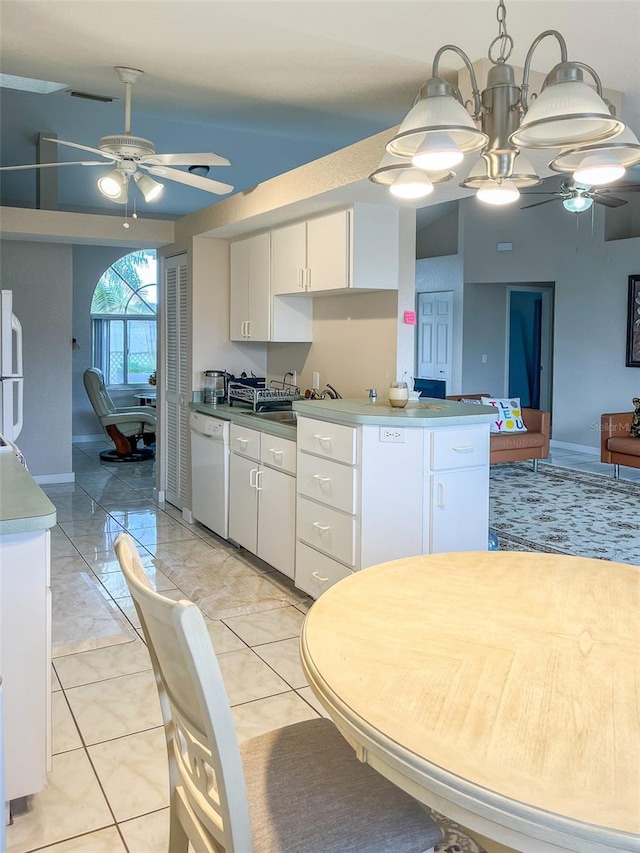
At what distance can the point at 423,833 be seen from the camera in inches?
51.1

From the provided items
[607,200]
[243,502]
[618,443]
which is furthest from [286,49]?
[618,443]

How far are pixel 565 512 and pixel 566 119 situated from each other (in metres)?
4.84

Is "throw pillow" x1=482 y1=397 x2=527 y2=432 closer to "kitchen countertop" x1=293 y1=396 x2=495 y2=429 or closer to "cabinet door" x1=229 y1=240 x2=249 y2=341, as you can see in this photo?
"cabinet door" x1=229 y1=240 x2=249 y2=341

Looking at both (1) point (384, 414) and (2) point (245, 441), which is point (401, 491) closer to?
(1) point (384, 414)

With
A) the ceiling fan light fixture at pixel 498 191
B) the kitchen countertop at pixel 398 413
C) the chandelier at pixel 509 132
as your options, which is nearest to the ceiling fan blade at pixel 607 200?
the kitchen countertop at pixel 398 413

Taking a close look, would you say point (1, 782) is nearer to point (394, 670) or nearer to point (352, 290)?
point (394, 670)

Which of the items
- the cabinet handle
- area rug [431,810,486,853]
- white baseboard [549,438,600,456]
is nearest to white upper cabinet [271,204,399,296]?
the cabinet handle

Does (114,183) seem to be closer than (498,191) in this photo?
No

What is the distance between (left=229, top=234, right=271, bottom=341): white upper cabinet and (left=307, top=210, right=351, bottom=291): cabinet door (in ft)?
2.06

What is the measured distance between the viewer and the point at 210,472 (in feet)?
16.3

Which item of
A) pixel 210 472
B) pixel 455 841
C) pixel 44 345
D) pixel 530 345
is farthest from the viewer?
pixel 530 345

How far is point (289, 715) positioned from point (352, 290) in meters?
2.36

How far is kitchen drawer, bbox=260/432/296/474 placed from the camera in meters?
3.89

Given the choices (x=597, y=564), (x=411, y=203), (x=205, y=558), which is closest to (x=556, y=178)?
(x=411, y=203)
